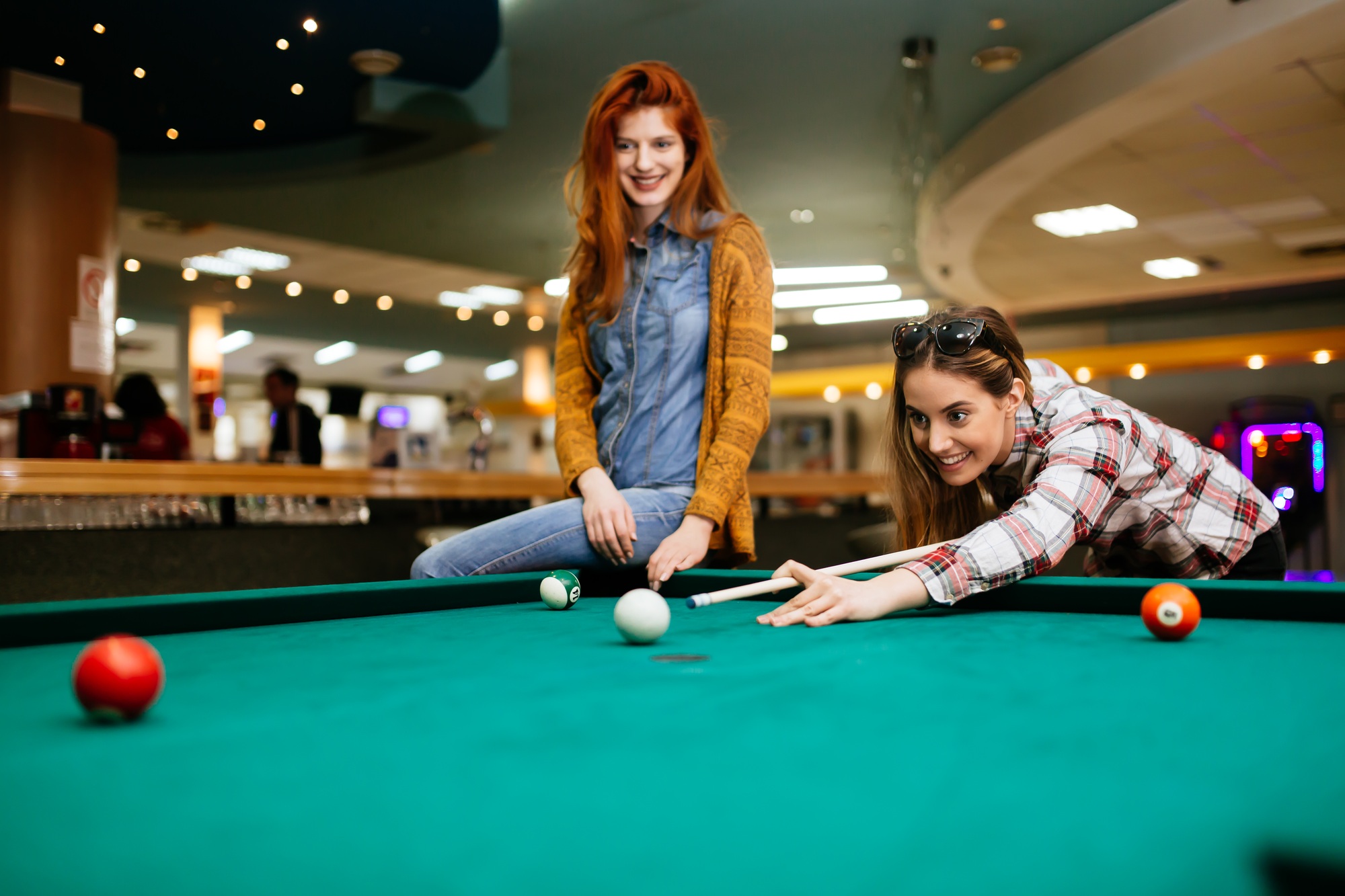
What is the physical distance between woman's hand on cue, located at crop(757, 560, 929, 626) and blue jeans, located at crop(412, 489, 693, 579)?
0.62m

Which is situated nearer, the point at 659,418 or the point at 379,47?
the point at 659,418

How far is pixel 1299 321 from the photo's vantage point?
456 inches

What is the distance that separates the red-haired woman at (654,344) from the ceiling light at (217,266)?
7898 millimetres

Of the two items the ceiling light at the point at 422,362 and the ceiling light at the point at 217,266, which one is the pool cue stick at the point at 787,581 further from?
the ceiling light at the point at 422,362

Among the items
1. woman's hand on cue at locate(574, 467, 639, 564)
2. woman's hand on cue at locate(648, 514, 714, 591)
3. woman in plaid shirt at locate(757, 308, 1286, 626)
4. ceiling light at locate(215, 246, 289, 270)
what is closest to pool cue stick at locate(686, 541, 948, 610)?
woman in plaid shirt at locate(757, 308, 1286, 626)

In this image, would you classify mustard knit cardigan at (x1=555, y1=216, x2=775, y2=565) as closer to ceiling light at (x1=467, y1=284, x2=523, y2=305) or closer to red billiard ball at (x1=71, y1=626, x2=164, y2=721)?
red billiard ball at (x1=71, y1=626, x2=164, y2=721)

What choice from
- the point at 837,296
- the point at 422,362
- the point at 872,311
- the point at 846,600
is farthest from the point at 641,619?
the point at 422,362

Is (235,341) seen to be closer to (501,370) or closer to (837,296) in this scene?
(501,370)

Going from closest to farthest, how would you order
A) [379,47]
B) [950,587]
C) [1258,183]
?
[950,587]
[379,47]
[1258,183]

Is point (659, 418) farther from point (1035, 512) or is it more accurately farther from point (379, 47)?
point (379, 47)

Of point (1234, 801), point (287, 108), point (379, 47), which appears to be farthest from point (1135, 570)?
point (287, 108)

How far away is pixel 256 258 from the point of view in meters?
9.20

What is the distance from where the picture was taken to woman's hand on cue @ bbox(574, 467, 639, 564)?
2.05 metres

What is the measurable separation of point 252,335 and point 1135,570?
13.1 metres
